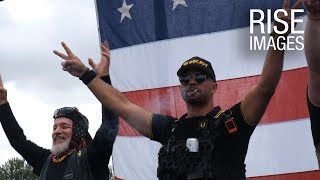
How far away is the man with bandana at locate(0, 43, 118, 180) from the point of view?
158 inches

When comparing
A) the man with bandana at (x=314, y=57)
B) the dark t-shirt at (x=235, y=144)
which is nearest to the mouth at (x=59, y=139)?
the dark t-shirt at (x=235, y=144)

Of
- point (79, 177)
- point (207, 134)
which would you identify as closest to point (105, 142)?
point (79, 177)

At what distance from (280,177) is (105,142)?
2.00 metres

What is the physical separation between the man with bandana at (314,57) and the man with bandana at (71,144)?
1446 mm

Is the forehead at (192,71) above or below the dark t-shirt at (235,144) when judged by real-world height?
above

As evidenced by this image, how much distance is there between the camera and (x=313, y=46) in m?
3.00

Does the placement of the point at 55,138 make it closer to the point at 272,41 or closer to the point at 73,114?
the point at 73,114

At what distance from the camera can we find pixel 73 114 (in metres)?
4.49

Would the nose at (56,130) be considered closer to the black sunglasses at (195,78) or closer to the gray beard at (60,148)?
the gray beard at (60,148)

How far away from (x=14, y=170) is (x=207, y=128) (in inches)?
2282

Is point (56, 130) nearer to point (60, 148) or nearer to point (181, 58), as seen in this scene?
point (60, 148)

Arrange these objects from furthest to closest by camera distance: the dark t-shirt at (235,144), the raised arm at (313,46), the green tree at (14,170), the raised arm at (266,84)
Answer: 1. the green tree at (14,170)
2. the dark t-shirt at (235,144)
3. the raised arm at (266,84)
4. the raised arm at (313,46)

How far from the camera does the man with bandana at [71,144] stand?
4.02 meters

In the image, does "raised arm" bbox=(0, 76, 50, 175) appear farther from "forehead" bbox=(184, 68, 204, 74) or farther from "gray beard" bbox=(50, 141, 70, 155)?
"forehead" bbox=(184, 68, 204, 74)
